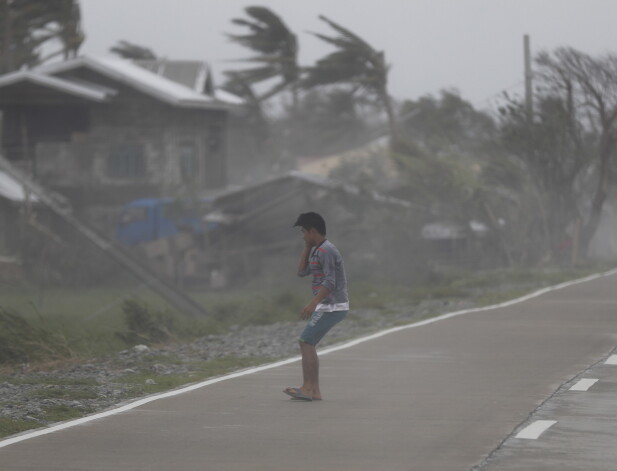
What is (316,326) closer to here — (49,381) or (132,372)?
(49,381)

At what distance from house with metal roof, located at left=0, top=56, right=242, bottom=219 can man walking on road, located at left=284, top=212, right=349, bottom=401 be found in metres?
37.1

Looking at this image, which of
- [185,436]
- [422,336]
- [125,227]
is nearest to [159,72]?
[125,227]

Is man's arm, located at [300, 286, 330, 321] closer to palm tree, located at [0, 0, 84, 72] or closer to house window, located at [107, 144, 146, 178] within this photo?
house window, located at [107, 144, 146, 178]

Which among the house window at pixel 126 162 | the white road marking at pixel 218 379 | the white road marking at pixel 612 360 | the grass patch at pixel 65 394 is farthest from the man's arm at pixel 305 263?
the house window at pixel 126 162

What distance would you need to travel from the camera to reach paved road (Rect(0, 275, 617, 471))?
28.5 ft

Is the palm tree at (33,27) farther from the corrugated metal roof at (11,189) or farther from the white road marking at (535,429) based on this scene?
the white road marking at (535,429)

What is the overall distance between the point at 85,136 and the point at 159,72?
7.23 m

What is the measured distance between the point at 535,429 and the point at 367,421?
140 cm

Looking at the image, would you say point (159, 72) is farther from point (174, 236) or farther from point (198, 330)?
point (198, 330)

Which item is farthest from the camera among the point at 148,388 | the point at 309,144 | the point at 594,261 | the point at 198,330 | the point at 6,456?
the point at 309,144

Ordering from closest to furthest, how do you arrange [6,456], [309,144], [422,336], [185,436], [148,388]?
[6,456], [185,436], [148,388], [422,336], [309,144]

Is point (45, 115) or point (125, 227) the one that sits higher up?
point (45, 115)

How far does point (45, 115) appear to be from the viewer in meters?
48.9

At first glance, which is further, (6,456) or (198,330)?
(198,330)
